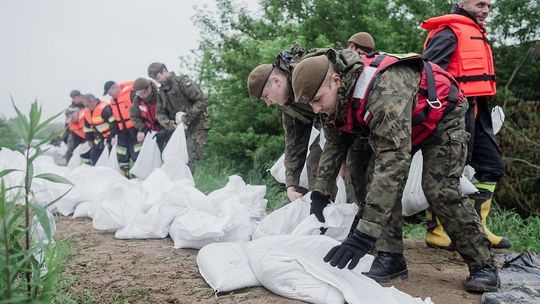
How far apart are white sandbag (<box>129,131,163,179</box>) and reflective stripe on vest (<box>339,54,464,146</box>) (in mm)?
4027

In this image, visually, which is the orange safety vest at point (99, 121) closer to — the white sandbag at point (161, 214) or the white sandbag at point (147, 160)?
the white sandbag at point (147, 160)

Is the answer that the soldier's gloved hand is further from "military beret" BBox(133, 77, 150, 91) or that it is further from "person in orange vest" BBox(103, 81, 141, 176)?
"person in orange vest" BBox(103, 81, 141, 176)

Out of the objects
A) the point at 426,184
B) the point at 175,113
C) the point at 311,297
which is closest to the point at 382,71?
the point at 426,184

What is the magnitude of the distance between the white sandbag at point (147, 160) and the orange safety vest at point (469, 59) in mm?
3801

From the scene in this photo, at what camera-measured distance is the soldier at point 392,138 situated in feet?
7.62

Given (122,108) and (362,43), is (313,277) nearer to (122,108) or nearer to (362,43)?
(362,43)

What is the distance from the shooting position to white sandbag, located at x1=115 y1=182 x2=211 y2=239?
13.3 ft

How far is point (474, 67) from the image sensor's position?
139 inches

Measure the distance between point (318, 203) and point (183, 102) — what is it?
369cm

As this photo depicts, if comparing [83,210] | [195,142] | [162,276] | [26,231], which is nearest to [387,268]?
[162,276]

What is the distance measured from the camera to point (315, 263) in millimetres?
2488

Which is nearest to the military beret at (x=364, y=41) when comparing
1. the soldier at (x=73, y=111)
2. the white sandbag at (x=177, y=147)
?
the white sandbag at (x=177, y=147)

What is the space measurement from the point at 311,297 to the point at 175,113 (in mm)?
4509

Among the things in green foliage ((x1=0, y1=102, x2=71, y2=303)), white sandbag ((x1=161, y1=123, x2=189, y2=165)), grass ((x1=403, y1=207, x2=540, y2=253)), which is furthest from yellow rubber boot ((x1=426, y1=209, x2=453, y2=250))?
green foliage ((x1=0, y1=102, x2=71, y2=303))
